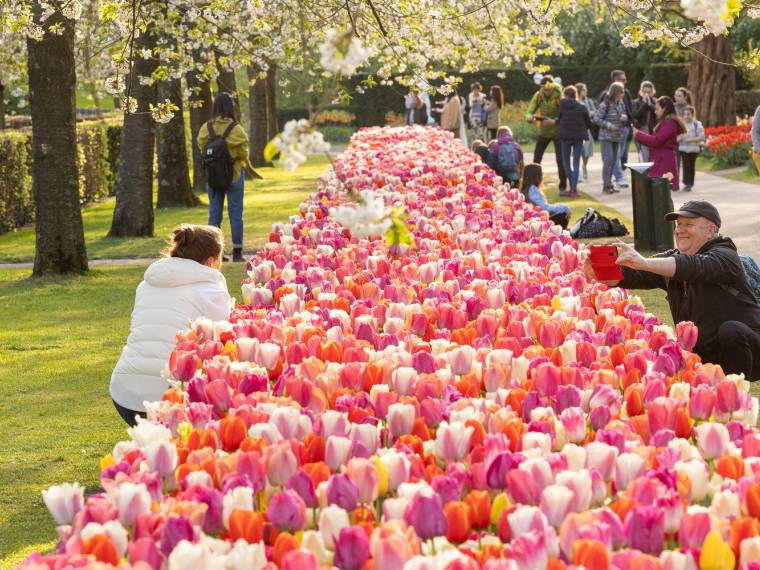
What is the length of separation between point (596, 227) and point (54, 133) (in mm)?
6327

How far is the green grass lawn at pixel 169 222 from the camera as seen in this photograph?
17.5 m

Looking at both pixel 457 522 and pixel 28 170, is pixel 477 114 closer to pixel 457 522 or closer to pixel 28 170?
pixel 28 170

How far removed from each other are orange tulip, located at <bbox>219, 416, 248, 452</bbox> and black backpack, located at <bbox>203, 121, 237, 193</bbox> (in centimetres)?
1116

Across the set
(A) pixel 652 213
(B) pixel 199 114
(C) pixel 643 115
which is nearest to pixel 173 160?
(B) pixel 199 114

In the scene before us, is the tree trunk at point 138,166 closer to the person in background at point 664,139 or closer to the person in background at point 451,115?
the person in background at point 664,139

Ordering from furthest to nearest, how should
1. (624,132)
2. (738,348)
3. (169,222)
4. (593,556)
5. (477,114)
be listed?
(477,114)
(624,132)
(169,222)
(738,348)
(593,556)

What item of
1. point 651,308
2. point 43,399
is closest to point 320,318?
point 43,399

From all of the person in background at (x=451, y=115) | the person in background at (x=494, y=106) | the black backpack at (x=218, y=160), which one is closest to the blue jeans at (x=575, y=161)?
the person in background at (x=494, y=106)

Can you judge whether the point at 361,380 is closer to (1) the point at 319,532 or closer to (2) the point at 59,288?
(1) the point at 319,532

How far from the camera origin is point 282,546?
2.80m

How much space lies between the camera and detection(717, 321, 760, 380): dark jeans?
6.58 meters

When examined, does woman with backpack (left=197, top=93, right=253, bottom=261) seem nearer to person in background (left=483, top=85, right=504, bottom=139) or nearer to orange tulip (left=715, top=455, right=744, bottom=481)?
orange tulip (left=715, top=455, right=744, bottom=481)

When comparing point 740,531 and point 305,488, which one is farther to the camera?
point 305,488

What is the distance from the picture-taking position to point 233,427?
3662mm
